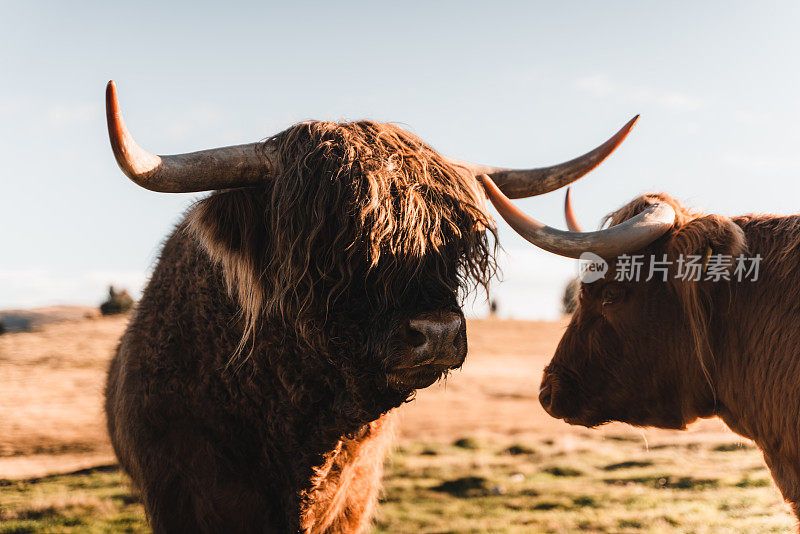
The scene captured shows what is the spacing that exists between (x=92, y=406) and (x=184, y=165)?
391 inches

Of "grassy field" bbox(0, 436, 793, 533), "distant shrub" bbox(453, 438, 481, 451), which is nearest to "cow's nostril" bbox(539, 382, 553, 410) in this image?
"grassy field" bbox(0, 436, 793, 533)

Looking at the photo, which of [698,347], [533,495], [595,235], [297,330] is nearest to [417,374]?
[297,330]

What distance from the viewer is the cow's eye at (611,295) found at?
11.7 feet

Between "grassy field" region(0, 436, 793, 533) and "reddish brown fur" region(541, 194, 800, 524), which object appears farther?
"grassy field" region(0, 436, 793, 533)

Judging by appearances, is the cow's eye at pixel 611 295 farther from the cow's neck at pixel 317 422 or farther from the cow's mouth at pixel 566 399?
the cow's neck at pixel 317 422

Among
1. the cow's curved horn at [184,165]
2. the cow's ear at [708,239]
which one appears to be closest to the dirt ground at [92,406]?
the cow's ear at [708,239]

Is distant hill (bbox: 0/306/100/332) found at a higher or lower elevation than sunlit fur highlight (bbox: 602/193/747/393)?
lower

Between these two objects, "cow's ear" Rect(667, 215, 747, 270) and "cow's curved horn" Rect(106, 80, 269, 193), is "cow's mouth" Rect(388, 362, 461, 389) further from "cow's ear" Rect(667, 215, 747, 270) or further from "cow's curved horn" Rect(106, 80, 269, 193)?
"cow's ear" Rect(667, 215, 747, 270)

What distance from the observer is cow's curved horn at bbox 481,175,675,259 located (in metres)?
3.26

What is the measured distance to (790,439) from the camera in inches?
119

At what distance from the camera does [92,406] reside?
1155cm

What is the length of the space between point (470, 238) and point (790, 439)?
167cm

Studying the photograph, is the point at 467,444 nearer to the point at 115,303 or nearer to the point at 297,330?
the point at 297,330

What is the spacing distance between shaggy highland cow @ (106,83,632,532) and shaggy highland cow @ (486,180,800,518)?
2.10 feet
